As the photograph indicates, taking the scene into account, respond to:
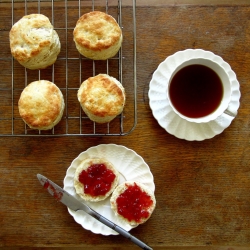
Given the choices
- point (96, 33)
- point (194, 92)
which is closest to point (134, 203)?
point (194, 92)

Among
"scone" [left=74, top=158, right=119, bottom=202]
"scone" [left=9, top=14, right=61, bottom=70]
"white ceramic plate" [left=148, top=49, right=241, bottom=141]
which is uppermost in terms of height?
"scone" [left=9, top=14, right=61, bottom=70]

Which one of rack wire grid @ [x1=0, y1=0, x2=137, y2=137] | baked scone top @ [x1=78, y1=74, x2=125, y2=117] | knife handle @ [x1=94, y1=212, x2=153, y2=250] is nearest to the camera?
baked scone top @ [x1=78, y1=74, x2=125, y2=117]

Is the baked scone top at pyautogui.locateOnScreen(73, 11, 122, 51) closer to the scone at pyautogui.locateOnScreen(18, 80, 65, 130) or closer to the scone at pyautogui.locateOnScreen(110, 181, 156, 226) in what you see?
the scone at pyautogui.locateOnScreen(18, 80, 65, 130)

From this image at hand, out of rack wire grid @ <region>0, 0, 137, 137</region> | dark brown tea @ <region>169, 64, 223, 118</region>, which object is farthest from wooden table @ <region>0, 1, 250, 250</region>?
dark brown tea @ <region>169, 64, 223, 118</region>

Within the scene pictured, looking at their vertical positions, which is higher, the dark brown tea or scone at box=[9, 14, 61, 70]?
scone at box=[9, 14, 61, 70]

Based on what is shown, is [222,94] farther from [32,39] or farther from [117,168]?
[32,39]

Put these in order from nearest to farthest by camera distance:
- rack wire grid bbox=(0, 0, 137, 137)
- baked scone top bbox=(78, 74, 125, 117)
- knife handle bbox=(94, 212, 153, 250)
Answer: baked scone top bbox=(78, 74, 125, 117), knife handle bbox=(94, 212, 153, 250), rack wire grid bbox=(0, 0, 137, 137)
